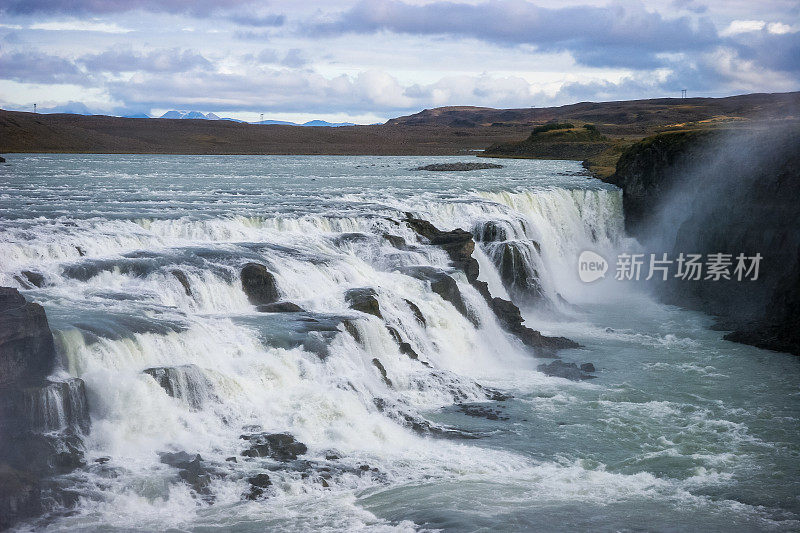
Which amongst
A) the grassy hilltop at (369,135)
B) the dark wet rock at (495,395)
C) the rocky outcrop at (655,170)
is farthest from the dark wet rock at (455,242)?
the grassy hilltop at (369,135)

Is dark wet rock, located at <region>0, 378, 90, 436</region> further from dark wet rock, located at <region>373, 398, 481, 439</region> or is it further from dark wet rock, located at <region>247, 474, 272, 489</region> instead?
dark wet rock, located at <region>373, 398, 481, 439</region>

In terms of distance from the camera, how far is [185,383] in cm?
1609

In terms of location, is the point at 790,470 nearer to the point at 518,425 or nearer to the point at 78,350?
the point at 518,425

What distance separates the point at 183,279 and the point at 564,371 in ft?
34.4

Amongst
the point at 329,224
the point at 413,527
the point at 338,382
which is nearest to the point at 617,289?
the point at 329,224

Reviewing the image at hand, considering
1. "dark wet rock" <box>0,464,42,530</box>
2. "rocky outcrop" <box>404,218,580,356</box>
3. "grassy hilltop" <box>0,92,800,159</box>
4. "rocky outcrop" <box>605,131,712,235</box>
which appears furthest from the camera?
"grassy hilltop" <box>0,92,800,159</box>

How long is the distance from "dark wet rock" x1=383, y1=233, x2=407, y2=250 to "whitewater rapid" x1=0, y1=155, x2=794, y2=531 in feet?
0.31

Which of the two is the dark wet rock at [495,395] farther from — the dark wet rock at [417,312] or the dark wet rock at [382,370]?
the dark wet rock at [417,312]

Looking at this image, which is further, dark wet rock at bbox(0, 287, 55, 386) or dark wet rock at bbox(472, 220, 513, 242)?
dark wet rock at bbox(472, 220, 513, 242)

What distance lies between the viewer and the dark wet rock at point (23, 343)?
46.8 feet

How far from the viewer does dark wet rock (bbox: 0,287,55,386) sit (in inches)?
561

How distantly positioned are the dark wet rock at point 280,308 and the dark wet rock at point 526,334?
25.2ft

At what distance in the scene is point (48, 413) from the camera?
14.2 metres

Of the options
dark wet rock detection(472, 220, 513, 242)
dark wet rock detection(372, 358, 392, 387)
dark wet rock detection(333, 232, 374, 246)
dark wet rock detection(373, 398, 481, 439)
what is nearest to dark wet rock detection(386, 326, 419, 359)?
dark wet rock detection(372, 358, 392, 387)
